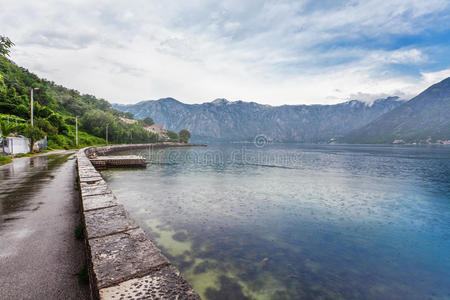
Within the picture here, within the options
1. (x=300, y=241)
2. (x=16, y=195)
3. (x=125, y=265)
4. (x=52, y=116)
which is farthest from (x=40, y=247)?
(x=52, y=116)

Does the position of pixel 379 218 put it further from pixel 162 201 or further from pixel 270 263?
pixel 162 201

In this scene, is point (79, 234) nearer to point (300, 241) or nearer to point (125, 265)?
point (125, 265)

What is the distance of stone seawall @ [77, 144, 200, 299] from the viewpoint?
3215mm

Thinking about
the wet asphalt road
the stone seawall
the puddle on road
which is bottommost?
the wet asphalt road

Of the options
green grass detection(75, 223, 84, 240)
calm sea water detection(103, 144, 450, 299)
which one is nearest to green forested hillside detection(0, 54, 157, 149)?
calm sea water detection(103, 144, 450, 299)

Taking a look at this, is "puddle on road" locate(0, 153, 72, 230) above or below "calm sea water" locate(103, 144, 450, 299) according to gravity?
above

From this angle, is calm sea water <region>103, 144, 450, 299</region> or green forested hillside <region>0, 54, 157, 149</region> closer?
calm sea water <region>103, 144, 450, 299</region>

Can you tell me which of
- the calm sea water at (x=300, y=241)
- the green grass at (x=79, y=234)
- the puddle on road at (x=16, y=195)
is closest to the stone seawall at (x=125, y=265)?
the green grass at (x=79, y=234)

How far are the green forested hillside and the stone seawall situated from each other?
32.7 meters

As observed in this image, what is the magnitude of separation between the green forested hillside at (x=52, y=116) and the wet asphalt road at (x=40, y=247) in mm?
26878

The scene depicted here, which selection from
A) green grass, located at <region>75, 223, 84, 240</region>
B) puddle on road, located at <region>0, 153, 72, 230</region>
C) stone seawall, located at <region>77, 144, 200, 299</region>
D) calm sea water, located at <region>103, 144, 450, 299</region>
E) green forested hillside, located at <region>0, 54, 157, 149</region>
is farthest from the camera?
green forested hillside, located at <region>0, 54, 157, 149</region>

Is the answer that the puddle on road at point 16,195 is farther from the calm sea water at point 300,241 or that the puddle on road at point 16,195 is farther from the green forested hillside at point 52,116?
the green forested hillside at point 52,116

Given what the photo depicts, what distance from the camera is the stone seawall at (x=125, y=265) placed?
3215 mm

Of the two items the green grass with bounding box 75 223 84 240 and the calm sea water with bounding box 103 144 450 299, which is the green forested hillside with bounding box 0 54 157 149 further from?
the green grass with bounding box 75 223 84 240
